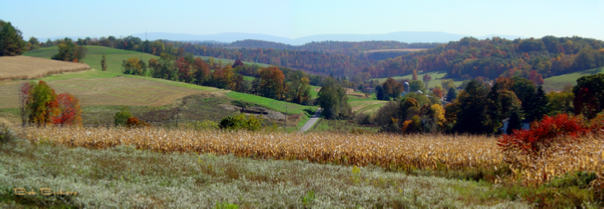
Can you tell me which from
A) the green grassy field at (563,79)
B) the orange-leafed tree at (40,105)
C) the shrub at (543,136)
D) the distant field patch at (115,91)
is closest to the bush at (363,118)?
the distant field patch at (115,91)

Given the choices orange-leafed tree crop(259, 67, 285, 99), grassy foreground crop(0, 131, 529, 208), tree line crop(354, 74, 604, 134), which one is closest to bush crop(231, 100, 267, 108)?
orange-leafed tree crop(259, 67, 285, 99)

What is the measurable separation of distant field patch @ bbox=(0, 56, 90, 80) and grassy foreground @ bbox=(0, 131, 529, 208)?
58.9 m

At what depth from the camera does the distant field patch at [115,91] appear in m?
47.4

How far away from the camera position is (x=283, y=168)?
8.47 metres

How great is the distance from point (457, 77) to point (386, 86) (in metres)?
73.5

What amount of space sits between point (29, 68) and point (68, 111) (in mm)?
25499

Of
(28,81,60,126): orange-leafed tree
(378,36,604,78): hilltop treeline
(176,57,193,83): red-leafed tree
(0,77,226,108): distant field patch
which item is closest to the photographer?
(28,81,60,126): orange-leafed tree

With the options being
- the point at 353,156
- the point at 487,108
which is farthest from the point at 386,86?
the point at 353,156

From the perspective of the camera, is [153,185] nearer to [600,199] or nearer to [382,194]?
[382,194]

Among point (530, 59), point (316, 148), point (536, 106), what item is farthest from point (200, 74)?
point (530, 59)

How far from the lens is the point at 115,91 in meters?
59.2

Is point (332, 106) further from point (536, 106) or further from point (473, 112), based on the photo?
point (536, 106)

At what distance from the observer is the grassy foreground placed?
17.7 ft

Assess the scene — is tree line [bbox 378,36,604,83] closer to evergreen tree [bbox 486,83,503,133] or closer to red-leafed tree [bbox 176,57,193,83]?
evergreen tree [bbox 486,83,503,133]
